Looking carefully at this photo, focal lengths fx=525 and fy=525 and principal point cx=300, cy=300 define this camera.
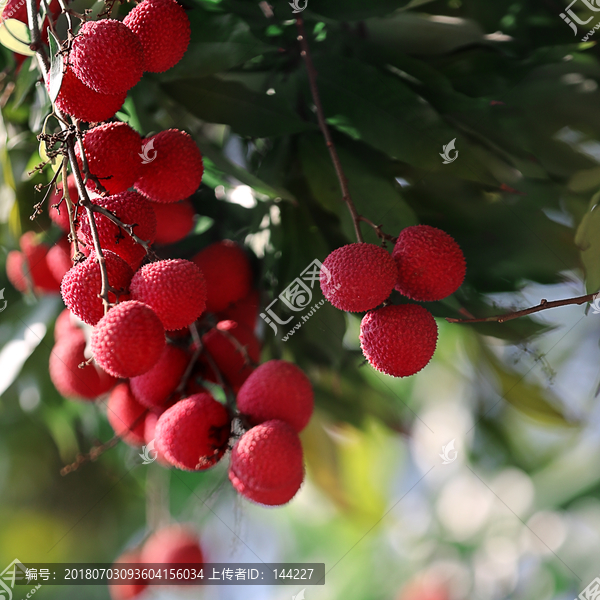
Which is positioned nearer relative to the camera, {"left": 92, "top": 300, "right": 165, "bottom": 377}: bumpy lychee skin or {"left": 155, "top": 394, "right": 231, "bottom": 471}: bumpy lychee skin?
{"left": 92, "top": 300, "right": 165, "bottom": 377}: bumpy lychee skin

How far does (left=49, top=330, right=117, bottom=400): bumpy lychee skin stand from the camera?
0.53 metres

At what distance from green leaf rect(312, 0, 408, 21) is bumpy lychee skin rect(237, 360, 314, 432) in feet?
1.10

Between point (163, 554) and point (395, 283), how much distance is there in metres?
0.48

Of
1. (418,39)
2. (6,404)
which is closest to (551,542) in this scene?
(418,39)

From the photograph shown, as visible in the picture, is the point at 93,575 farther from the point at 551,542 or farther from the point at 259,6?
the point at 259,6

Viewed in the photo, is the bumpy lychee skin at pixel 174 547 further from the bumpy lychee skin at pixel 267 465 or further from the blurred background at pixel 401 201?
the bumpy lychee skin at pixel 267 465

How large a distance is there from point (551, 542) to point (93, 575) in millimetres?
867

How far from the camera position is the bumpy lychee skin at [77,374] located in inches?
20.9

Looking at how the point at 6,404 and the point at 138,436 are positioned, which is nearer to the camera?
the point at 138,436

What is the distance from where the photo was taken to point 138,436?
1.73 ft
